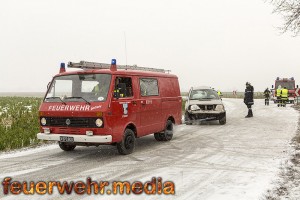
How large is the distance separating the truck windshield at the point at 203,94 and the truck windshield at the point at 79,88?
27.3 feet

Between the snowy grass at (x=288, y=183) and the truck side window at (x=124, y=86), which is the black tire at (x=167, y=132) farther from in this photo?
the snowy grass at (x=288, y=183)

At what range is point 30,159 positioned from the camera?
25.9ft

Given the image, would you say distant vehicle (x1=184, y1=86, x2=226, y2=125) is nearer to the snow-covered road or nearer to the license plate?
the snow-covered road

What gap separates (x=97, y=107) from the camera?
24.4 ft

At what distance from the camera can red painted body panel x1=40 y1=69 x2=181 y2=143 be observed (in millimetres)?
7465

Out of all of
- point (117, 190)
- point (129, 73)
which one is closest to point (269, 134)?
point (129, 73)

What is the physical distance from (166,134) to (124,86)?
2.98m

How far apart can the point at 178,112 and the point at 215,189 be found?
6.08 metres

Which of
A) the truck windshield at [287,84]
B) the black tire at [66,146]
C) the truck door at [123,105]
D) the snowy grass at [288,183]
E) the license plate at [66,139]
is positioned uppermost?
the truck windshield at [287,84]

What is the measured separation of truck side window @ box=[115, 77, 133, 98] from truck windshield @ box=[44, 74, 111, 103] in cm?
28

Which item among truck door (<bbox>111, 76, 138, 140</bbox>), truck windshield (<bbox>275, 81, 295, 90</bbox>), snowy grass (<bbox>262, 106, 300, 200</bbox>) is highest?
truck windshield (<bbox>275, 81, 295, 90</bbox>)

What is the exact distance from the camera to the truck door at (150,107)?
887 cm

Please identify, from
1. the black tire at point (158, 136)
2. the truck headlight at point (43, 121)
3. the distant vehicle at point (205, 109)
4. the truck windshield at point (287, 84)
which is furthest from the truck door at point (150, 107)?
the truck windshield at point (287, 84)

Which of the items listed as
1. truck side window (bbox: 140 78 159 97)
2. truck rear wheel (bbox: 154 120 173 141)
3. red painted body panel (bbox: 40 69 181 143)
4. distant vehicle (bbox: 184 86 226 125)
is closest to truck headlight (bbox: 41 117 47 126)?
red painted body panel (bbox: 40 69 181 143)
